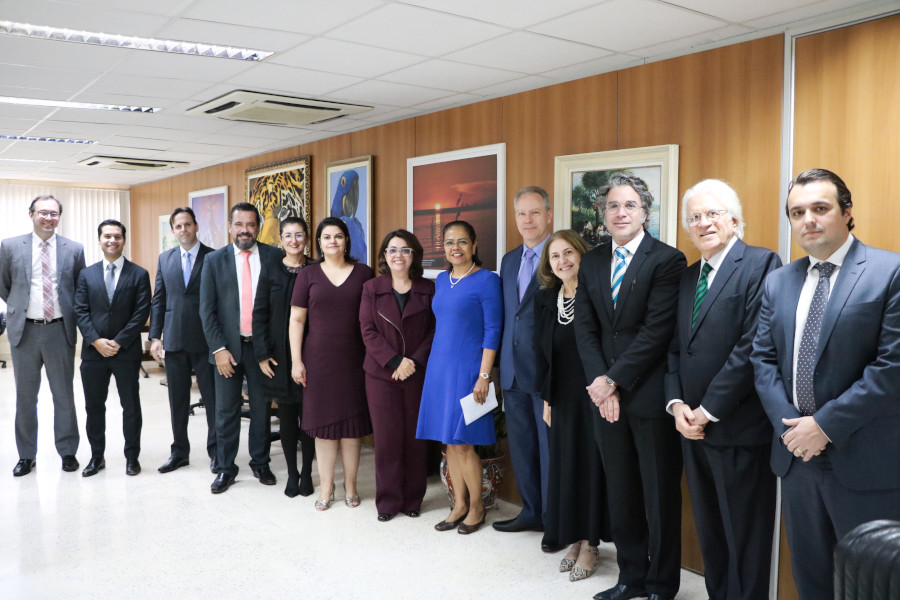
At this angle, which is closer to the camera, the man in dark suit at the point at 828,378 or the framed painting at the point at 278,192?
the man in dark suit at the point at 828,378

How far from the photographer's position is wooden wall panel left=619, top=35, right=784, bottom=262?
327 cm

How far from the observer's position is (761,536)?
9.05 ft

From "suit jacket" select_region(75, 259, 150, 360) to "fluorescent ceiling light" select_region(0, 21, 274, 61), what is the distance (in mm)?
1800

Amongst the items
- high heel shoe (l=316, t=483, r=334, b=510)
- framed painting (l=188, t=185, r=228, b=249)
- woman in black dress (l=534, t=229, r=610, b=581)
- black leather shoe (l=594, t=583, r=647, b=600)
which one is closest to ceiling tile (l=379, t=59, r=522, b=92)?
woman in black dress (l=534, t=229, r=610, b=581)

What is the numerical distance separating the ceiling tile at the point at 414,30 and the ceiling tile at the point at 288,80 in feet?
2.49

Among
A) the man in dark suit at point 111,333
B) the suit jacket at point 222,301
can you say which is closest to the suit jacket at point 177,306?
the man in dark suit at point 111,333

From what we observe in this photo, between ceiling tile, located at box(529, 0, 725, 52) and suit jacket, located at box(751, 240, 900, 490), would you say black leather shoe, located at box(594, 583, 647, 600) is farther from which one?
ceiling tile, located at box(529, 0, 725, 52)

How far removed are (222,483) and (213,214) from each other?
182 inches

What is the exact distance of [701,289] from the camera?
2.86 m

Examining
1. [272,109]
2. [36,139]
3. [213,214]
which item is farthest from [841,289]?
[213,214]

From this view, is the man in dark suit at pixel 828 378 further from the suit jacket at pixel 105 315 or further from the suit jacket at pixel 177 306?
the suit jacket at pixel 105 315

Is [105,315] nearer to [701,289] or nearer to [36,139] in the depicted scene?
[36,139]

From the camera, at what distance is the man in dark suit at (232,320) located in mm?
4645

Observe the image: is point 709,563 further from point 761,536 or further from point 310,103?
point 310,103
